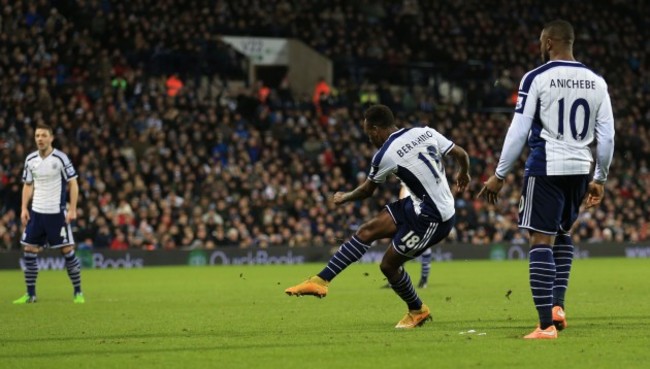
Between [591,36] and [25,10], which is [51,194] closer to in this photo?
[25,10]

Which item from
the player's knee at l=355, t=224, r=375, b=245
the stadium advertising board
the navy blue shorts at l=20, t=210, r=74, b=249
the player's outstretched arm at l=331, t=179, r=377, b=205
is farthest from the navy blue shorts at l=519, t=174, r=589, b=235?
the stadium advertising board

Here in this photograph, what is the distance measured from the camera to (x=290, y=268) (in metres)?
28.8

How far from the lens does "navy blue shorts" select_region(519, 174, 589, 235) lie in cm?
948

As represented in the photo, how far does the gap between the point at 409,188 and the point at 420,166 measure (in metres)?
0.29

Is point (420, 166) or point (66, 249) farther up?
point (420, 166)

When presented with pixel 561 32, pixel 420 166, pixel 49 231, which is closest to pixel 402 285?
pixel 420 166

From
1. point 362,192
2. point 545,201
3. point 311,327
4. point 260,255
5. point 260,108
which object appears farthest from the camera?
point 260,108

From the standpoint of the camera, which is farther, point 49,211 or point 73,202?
point 73,202

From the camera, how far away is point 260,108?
3591 cm

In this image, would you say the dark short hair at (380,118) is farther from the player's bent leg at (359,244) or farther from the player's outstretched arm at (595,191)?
the player's outstretched arm at (595,191)

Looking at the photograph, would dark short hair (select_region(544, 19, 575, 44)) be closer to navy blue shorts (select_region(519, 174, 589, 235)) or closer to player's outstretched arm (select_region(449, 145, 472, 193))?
navy blue shorts (select_region(519, 174, 589, 235))

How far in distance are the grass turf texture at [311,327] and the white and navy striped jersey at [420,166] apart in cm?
122

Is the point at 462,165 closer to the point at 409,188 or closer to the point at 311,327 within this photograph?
the point at 409,188

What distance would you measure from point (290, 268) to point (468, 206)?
7.83 meters
